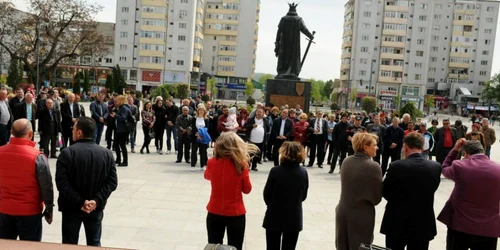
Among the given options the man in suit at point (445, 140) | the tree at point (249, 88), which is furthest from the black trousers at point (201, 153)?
the tree at point (249, 88)

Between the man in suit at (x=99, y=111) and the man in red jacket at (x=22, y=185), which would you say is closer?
the man in red jacket at (x=22, y=185)

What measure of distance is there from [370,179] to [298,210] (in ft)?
2.55

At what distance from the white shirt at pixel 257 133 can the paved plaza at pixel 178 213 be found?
975mm

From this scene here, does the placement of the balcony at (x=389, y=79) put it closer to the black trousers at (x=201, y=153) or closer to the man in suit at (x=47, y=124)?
the black trousers at (x=201, y=153)

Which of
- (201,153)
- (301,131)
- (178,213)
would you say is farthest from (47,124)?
(301,131)

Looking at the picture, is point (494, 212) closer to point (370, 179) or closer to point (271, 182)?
point (370, 179)

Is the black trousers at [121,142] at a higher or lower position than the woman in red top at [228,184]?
lower

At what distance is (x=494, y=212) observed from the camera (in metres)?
4.51

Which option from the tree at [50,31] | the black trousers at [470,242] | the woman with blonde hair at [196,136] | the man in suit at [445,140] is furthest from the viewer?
the tree at [50,31]

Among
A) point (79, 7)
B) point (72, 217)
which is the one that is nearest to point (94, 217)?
point (72, 217)

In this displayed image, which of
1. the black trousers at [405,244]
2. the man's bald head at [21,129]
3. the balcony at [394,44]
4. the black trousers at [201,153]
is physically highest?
the balcony at [394,44]

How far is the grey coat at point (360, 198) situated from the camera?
4414 mm

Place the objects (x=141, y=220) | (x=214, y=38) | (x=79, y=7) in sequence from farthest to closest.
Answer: (x=214, y=38) < (x=79, y=7) < (x=141, y=220)

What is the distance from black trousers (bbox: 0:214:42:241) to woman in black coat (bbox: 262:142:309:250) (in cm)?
225
